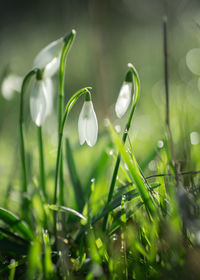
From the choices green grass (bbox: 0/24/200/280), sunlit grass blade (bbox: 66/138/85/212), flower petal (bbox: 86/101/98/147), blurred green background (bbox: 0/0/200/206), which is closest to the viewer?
green grass (bbox: 0/24/200/280)

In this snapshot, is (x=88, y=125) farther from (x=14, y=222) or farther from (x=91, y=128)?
(x=14, y=222)

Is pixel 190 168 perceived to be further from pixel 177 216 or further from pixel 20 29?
pixel 20 29

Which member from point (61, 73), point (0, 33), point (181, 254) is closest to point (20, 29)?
point (0, 33)

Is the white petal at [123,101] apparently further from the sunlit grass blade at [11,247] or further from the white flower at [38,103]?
the sunlit grass blade at [11,247]

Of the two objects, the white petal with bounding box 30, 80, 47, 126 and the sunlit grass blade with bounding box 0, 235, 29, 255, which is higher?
the white petal with bounding box 30, 80, 47, 126

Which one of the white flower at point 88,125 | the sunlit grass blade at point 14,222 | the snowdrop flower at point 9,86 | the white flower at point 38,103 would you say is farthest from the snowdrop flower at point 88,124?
the snowdrop flower at point 9,86

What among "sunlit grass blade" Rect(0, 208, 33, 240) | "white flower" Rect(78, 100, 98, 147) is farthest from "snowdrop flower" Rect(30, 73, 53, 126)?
"sunlit grass blade" Rect(0, 208, 33, 240)

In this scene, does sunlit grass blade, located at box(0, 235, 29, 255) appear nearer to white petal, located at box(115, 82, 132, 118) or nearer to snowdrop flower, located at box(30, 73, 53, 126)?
snowdrop flower, located at box(30, 73, 53, 126)
